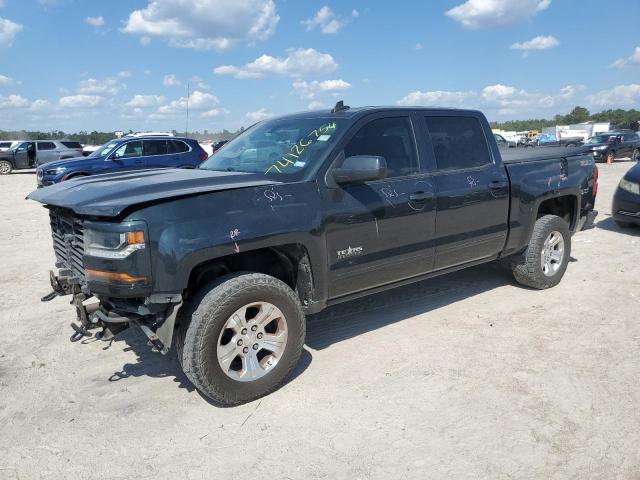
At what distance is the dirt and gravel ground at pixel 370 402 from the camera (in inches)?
110

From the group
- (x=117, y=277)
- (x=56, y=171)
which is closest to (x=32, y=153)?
(x=56, y=171)

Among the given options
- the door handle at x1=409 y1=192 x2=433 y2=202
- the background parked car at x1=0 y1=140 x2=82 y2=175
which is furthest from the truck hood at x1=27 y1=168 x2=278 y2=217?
the background parked car at x1=0 y1=140 x2=82 y2=175

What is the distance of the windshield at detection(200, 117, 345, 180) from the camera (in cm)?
380

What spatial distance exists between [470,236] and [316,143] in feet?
5.70

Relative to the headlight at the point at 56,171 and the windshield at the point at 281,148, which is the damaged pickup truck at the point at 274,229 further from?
the headlight at the point at 56,171

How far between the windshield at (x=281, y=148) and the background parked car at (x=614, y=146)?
2575 cm

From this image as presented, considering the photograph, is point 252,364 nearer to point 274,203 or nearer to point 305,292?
point 305,292

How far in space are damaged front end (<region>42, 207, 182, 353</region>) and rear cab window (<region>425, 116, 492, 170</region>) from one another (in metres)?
2.62

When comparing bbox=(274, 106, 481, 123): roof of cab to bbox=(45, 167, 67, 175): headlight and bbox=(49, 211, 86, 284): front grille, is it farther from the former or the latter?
bbox=(45, 167, 67, 175): headlight

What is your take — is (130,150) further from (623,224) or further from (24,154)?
(24,154)

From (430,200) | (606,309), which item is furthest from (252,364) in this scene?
(606,309)

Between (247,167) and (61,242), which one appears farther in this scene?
(247,167)

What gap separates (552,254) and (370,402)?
3364 mm

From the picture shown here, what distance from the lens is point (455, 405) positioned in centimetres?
334
